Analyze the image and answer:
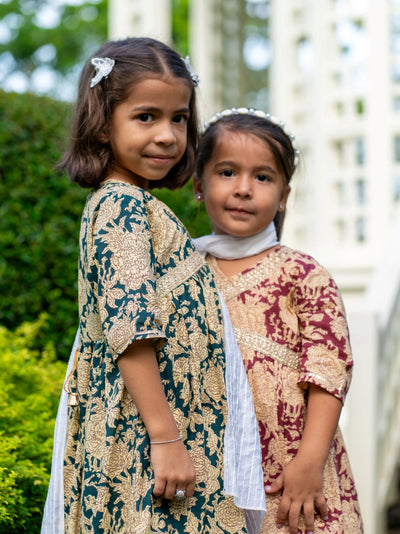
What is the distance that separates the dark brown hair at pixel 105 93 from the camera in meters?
2.10

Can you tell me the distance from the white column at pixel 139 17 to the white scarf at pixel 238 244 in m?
4.95

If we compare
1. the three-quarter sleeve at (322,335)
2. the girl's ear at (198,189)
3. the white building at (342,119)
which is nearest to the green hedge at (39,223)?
the girl's ear at (198,189)

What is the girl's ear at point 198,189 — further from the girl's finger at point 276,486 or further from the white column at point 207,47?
the white column at point 207,47

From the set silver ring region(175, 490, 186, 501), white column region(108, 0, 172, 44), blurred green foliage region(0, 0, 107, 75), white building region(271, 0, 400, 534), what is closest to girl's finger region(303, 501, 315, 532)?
silver ring region(175, 490, 186, 501)

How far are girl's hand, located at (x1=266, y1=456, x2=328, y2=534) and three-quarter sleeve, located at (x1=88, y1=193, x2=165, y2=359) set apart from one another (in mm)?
581

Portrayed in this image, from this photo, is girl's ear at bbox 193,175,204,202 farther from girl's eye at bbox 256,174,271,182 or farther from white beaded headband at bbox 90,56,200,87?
white beaded headband at bbox 90,56,200,87

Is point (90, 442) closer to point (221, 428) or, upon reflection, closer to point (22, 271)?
point (221, 428)

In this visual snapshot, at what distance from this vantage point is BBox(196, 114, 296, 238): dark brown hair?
2426 millimetres

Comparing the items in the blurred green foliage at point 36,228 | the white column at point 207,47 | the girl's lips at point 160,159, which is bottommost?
the girl's lips at point 160,159

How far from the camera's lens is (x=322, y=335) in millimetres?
2246

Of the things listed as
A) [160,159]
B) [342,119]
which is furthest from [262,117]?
[342,119]

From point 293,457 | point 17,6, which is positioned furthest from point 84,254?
point 17,6

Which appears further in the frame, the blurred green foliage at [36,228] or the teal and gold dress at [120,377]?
the blurred green foliage at [36,228]

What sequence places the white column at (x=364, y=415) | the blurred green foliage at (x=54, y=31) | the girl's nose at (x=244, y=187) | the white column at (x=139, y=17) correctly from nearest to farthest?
the girl's nose at (x=244, y=187)
the white column at (x=364, y=415)
the white column at (x=139, y=17)
the blurred green foliage at (x=54, y=31)
